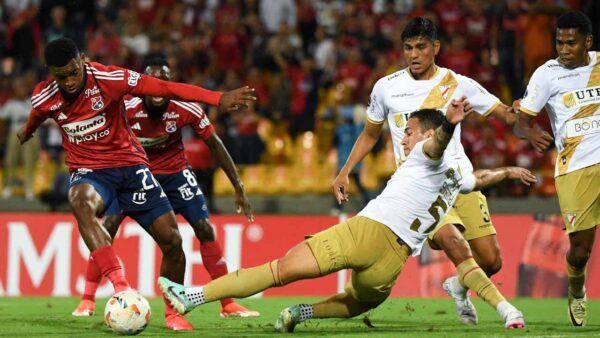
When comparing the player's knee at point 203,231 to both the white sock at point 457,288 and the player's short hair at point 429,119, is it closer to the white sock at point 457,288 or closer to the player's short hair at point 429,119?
the white sock at point 457,288

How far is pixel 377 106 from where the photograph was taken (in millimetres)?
9000

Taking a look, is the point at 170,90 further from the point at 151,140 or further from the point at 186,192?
the point at 186,192

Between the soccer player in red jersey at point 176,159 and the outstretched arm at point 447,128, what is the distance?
2803mm

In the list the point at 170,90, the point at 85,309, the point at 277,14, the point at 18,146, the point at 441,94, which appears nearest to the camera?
the point at 170,90

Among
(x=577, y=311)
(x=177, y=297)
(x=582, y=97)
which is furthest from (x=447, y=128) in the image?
(x=577, y=311)

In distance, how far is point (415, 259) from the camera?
562 inches

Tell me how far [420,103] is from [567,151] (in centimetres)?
131

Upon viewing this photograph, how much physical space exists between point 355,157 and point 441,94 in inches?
35.0

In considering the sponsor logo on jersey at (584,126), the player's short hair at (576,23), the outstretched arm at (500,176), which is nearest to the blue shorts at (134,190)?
the outstretched arm at (500,176)

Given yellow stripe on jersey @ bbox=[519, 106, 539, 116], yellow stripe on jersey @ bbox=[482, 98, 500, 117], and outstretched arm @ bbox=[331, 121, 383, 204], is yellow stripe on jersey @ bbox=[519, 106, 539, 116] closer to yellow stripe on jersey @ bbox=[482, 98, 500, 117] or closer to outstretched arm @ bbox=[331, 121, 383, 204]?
yellow stripe on jersey @ bbox=[482, 98, 500, 117]

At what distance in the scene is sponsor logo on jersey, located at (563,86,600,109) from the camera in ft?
28.7

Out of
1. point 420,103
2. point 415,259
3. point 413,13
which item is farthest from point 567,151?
point 413,13

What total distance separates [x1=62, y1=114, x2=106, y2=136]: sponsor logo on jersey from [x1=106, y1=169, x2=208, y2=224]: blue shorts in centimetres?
129

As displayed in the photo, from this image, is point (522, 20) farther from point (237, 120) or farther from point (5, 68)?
point (5, 68)
